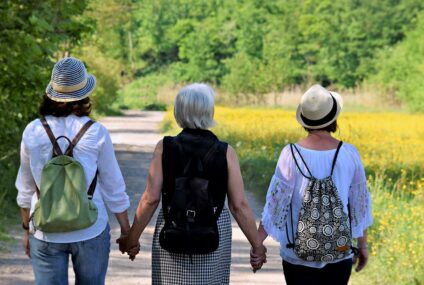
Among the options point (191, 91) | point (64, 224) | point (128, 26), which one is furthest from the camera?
point (128, 26)

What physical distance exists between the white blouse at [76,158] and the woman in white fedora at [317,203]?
0.84 meters

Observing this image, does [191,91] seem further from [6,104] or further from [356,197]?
[6,104]

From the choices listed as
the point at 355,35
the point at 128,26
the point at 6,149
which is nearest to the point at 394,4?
the point at 355,35

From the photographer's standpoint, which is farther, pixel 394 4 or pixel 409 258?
pixel 394 4

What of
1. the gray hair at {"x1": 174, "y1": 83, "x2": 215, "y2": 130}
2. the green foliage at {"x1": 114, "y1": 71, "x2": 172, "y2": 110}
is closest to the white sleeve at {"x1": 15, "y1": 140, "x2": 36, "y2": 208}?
the gray hair at {"x1": 174, "y1": 83, "x2": 215, "y2": 130}

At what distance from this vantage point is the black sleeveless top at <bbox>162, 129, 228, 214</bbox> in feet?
17.7

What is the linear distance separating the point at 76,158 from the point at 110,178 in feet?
0.70

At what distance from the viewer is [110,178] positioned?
5297 mm

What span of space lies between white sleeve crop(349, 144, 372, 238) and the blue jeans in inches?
51.6

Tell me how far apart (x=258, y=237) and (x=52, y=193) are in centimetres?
114

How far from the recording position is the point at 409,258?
30.4ft

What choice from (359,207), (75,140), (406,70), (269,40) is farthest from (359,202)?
(269,40)

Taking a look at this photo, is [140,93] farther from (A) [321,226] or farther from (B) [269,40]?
(A) [321,226]

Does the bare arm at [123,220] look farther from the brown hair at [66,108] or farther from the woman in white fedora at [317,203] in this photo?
the woman in white fedora at [317,203]
